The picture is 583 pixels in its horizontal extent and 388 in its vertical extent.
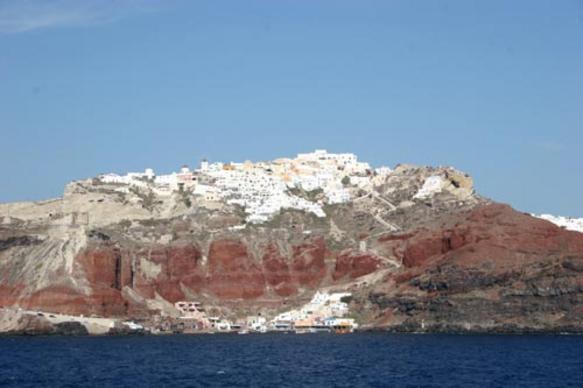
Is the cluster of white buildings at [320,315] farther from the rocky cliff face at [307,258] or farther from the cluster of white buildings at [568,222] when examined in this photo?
the cluster of white buildings at [568,222]

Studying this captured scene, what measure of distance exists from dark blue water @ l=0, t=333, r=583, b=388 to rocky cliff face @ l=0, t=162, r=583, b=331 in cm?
791

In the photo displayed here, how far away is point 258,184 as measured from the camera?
602ft

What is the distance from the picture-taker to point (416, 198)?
170 m

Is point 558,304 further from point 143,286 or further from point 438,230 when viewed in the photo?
point 143,286

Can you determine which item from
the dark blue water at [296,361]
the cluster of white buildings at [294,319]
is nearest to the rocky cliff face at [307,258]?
the cluster of white buildings at [294,319]

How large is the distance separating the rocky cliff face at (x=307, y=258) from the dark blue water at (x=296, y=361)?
7.91 metres

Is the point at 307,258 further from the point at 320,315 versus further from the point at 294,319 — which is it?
the point at 320,315

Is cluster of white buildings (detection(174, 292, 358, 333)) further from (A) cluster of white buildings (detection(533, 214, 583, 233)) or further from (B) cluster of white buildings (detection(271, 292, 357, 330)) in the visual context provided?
(A) cluster of white buildings (detection(533, 214, 583, 233))

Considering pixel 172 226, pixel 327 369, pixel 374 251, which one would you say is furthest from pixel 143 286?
pixel 327 369

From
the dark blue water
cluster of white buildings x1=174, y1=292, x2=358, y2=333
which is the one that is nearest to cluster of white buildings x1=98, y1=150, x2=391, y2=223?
cluster of white buildings x1=174, y1=292, x2=358, y2=333

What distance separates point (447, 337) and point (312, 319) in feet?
76.9

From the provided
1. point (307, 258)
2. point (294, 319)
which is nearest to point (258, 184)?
point (307, 258)

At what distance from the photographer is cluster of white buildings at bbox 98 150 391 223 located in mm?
173875

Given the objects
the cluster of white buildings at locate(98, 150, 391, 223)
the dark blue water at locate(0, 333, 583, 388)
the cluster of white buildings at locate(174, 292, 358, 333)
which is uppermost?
the cluster of white buildings at locate(98, 150, 391, 223)
